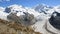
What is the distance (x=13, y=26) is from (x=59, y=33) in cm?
1889

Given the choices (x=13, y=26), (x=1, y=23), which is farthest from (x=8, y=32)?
(x=1, y=23)

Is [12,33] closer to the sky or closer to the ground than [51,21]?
closer to the ground

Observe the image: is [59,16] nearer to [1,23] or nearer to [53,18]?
[53,18]

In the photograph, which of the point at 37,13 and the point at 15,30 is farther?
the point at 37,13

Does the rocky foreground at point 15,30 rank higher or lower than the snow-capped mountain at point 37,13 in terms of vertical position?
lower

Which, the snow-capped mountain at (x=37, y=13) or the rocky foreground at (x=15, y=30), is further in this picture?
the snow-capped mountain at (x=37, y=13)

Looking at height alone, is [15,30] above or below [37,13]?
below

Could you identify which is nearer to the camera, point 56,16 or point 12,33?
point 12,33

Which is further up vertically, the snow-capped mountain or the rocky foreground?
the snow-capped mountain

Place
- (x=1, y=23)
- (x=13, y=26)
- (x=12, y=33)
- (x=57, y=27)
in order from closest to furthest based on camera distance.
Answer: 1. (x=12, y=33)
2. (x=13, y=26)
3. (x=1, y=23)
4. (x=57, y=27)

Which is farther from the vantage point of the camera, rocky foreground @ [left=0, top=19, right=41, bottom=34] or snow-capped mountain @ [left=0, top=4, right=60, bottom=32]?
snow-capped mountain @ [left=0, top=4, right=60, bottom=32]

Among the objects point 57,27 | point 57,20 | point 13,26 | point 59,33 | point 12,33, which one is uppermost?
point 57,20

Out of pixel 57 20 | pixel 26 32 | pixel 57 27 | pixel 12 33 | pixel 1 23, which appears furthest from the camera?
pixel 57 20

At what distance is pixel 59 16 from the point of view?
35.6m
